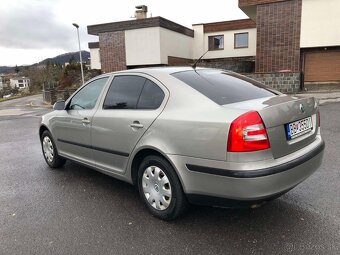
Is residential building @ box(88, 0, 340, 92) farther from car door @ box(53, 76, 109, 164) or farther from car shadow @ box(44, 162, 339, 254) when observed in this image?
car shadow @ box(44, 162, 339, 254)

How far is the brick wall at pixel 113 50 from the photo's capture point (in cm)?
2327

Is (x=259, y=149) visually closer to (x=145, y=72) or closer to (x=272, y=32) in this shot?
(x=145, y=72)

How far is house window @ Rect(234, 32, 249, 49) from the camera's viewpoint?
27141mm

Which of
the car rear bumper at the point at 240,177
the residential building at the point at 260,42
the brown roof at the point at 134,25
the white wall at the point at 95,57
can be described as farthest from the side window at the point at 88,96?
the white wall at the point at 95,57

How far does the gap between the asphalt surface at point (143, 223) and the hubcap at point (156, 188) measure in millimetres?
199

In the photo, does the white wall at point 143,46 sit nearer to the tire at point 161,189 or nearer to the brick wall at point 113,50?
the brick wall at point 113,50

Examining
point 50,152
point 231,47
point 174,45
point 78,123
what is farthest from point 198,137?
point 231,47

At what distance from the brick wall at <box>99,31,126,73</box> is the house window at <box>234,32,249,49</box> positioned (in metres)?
10.2

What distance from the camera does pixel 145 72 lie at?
12.3 ft

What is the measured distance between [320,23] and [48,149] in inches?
662

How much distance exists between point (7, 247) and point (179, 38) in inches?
928

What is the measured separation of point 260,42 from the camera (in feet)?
59.4

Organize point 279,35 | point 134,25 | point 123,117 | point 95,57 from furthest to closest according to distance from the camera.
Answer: point 95,57
point 134,25
point 279,35
point 123,117

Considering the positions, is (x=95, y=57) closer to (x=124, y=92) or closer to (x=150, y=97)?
(x=124, y=92)
